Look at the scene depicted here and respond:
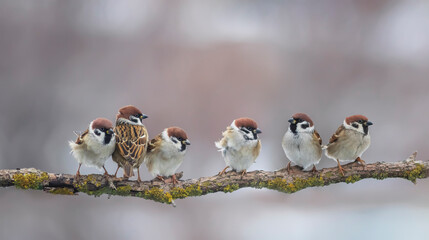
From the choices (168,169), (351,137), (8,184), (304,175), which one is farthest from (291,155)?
(8,184)

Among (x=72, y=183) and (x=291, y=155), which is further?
(x=291, y=155)

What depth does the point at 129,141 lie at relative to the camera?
1.71 m

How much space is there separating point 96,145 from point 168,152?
26 centimetres

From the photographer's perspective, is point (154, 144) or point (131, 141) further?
point (154, 144)

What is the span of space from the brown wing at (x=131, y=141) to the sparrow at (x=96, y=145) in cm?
4

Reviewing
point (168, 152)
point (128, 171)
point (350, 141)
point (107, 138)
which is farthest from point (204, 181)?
point (350, 141)

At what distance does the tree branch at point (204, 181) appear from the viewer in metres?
1.66

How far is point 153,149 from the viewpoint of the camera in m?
1.83

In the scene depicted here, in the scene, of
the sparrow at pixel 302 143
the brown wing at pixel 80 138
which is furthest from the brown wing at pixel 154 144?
the sparrow at pixel 302 143

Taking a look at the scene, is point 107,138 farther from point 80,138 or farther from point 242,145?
point 242,145

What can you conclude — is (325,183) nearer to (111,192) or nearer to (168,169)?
(168,169)

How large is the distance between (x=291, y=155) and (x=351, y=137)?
0.24 m

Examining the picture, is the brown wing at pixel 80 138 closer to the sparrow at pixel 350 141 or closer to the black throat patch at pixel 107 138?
the black throat patch at pixel 107 138

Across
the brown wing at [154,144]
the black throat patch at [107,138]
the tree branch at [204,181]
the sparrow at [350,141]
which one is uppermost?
the sparrow at [350,141]
